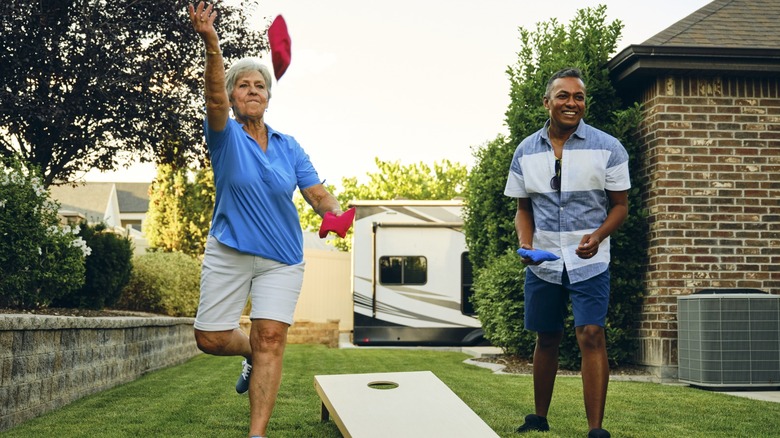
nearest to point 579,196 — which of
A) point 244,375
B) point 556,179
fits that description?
point 556,179

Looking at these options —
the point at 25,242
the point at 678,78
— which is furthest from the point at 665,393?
the point at 25,242

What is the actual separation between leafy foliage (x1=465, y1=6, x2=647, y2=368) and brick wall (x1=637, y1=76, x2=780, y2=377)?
0.23 meters

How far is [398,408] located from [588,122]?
212 inches

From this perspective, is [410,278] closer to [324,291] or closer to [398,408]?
[324,291]

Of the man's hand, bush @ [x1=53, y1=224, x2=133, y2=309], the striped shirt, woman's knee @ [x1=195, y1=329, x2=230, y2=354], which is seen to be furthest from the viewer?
bush @ [x1=53, y1=224, x2=133, y2=309]

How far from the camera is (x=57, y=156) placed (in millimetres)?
8945

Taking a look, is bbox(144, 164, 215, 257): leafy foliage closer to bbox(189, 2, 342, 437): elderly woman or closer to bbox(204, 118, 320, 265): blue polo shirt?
bbox(189, 2, 342, 437): elderly woman

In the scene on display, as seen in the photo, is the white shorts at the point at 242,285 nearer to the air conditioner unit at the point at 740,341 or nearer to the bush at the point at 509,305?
the air conditioner unit at the point at 740,341

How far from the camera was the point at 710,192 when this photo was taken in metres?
7.90

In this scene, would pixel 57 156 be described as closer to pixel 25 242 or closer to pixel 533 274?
pixel 25 242

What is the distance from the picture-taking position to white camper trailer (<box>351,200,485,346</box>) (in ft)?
49.8

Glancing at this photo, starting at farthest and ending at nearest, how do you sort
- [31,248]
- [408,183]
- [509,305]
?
[408,183], [509,305], [31,248]

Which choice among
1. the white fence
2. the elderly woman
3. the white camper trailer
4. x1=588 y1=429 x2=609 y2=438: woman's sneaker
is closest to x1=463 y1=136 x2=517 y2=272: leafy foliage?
the white camper trailer

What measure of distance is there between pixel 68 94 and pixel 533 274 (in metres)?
5.91
